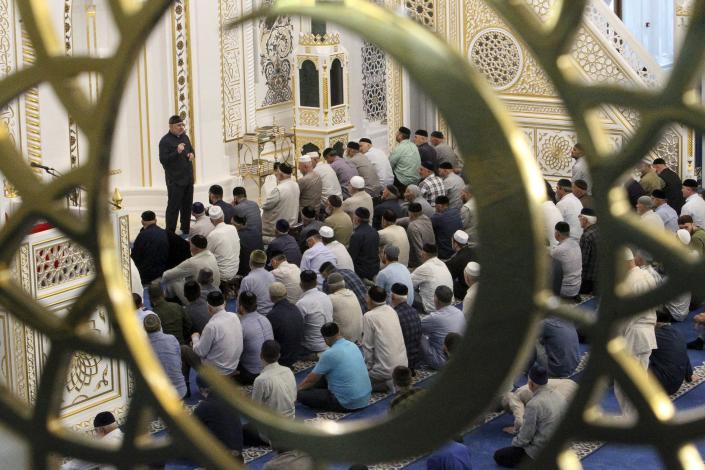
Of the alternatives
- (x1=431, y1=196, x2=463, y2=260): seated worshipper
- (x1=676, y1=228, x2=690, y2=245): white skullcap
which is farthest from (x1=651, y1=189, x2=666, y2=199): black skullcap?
(x1=431, y1=196, x2=463, y2=260): seated worshipper

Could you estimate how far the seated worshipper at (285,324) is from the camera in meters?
8.45

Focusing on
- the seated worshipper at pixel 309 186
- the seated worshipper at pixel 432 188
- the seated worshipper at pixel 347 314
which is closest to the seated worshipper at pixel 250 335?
the seated worshipper at pixel 347 314

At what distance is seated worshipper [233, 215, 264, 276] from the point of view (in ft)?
34.1

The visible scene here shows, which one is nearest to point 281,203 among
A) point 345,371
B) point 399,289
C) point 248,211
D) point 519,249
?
point 248,211

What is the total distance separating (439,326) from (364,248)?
6.06 ft

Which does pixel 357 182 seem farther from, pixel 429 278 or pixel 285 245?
pixel 429 278

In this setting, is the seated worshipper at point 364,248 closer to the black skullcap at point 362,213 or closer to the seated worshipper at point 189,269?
the black skullcap at point 362,213

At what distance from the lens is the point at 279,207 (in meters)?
11.1

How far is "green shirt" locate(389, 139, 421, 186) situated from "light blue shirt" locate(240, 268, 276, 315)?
3.81m

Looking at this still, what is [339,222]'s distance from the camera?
10.6 metres

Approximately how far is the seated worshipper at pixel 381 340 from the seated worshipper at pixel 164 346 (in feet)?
3.98

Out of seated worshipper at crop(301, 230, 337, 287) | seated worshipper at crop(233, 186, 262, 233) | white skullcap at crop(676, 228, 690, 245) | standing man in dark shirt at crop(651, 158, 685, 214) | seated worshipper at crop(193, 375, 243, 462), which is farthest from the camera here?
standing man in dark shirt at crop(651, 158, 685, 214)

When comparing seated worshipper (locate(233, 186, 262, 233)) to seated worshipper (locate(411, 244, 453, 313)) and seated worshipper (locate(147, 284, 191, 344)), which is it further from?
seated worshipper (locate(147, 284, 191, 344))

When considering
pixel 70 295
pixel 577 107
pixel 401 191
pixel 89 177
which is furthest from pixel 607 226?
pixel 401 191
